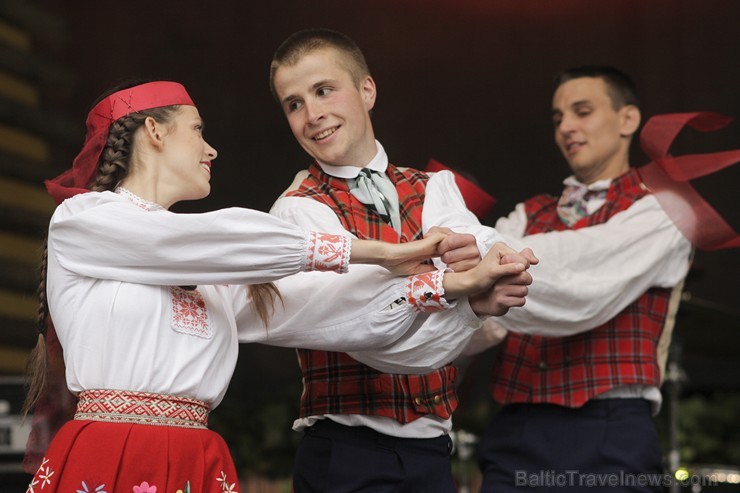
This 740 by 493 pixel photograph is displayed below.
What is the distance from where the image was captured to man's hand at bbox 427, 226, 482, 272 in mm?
2135

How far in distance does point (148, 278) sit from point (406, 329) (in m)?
0.49

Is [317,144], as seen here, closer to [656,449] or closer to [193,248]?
[193,248]

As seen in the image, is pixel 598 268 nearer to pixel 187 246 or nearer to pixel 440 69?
pixel 187 246

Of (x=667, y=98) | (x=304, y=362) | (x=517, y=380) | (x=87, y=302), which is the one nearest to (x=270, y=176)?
(x=667, y=98)

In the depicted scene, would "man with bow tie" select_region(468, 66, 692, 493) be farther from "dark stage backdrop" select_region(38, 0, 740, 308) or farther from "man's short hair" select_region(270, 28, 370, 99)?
"dark stage backdrop" select_region(38, 0, 740, 308)

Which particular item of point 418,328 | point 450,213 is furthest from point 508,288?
point 450,213

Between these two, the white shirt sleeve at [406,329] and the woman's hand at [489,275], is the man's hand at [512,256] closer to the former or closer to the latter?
the woman's hand at [489,275]

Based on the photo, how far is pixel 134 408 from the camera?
195 centimetres

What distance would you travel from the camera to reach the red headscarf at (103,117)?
2.17 m

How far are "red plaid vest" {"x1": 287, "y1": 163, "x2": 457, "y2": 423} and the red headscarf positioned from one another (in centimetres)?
37

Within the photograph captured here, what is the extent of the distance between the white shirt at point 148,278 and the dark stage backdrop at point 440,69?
3343 mm

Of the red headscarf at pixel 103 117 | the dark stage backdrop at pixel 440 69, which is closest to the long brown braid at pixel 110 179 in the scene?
the red headscarf at pixel 103 117

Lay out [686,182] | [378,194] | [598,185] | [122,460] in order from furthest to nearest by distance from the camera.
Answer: [598,185] < [686,182] < [378,194] < [122,460]

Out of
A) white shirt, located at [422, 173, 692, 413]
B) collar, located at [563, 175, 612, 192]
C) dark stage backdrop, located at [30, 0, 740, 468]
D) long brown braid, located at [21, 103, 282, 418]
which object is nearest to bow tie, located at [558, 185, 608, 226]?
collar, located at [563, 175, 612, 192]
